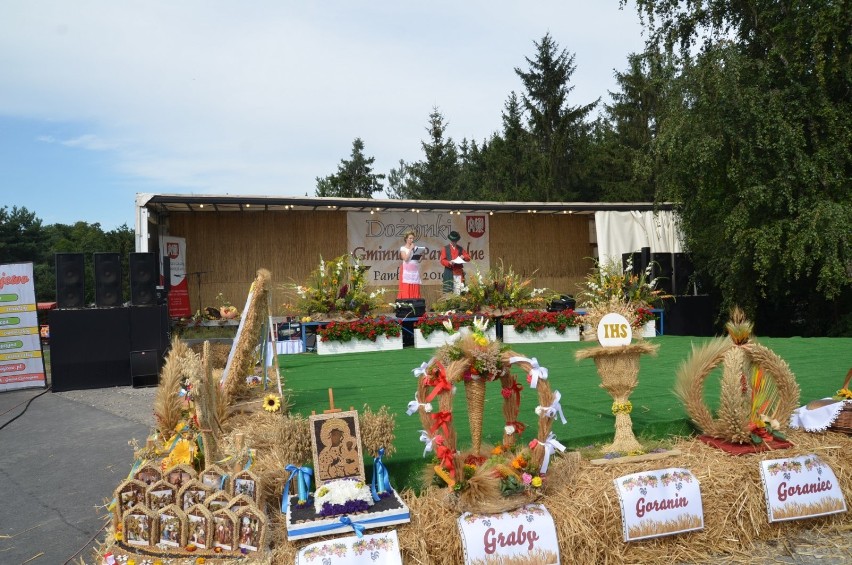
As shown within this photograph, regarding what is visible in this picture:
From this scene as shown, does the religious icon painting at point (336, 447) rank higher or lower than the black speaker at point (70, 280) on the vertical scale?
lower

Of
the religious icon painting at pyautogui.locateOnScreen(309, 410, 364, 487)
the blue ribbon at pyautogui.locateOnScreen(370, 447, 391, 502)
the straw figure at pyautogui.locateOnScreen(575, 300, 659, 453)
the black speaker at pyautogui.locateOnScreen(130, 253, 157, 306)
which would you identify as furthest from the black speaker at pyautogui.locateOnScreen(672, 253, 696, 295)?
the religious icon painting at pyautogui.locateOnScreen(309, 410, 364, 487)

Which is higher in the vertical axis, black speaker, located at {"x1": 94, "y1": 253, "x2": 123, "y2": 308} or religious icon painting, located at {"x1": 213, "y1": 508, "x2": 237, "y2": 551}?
black speaker, located at {"x1": 94, "y1": 253, "x2": 123, "y2": 308}

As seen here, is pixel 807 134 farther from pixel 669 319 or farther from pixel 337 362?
pixel 337 362

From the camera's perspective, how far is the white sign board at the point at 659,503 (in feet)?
12.3

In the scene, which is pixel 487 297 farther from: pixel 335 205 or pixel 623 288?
pixel 335 205

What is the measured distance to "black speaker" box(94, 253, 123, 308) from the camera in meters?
10.0

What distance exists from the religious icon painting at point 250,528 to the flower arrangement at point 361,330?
7179mm

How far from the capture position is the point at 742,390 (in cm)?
435

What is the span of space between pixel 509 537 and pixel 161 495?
1.77 meters

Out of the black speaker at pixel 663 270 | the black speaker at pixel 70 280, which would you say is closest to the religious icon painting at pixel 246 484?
the black speaker at pixel 70 280

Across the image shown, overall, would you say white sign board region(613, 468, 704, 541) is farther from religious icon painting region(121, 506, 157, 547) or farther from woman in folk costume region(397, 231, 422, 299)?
woman in folk costume region(397, 231, 422, 299)

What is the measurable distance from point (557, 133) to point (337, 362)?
21719mm

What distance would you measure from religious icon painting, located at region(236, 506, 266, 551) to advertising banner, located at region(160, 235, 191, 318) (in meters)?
12.3

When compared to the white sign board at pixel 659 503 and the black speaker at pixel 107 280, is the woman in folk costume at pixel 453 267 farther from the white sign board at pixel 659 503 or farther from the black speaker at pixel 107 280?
the white sign board at pixel 659 503
